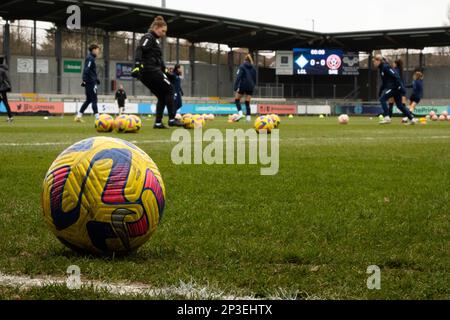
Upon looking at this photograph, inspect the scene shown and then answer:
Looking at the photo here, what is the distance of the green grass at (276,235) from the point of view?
2850 mm

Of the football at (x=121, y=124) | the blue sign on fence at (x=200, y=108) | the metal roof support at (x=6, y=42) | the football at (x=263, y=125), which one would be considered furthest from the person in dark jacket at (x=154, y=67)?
the metal roof support at (x=6, y=42)

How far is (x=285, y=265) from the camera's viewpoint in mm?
3158

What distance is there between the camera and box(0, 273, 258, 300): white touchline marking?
101 inches

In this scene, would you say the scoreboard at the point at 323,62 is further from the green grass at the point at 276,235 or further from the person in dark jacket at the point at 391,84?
the green grass at the point at 276,235

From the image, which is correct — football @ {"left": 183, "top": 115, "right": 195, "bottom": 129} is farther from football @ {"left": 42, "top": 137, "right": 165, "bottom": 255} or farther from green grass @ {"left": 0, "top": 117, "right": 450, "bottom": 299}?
football @ {"left": 42, "top": 137, "right": 165, "bottom": 255}

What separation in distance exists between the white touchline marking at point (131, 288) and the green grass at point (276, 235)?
8 cm

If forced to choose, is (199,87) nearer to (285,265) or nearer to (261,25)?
(261,25)

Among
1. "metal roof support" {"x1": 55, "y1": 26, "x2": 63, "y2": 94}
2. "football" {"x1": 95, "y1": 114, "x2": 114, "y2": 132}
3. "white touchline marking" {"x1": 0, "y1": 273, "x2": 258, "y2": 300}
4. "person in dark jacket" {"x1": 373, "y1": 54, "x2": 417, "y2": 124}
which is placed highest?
"metal roof support" {"x1": 55, "y1": 26, "x2": 63, "y2": 94}

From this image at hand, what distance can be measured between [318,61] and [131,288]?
5403 cm

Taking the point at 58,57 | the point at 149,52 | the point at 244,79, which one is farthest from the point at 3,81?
the point at 58,57

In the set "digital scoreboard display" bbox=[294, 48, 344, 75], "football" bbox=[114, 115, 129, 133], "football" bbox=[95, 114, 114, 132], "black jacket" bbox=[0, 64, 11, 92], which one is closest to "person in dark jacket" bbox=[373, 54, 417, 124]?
"football" bbox=[114, 115, 129, 133]

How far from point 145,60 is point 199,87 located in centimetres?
3998

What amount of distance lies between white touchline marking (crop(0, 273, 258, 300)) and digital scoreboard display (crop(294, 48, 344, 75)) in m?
53.7
